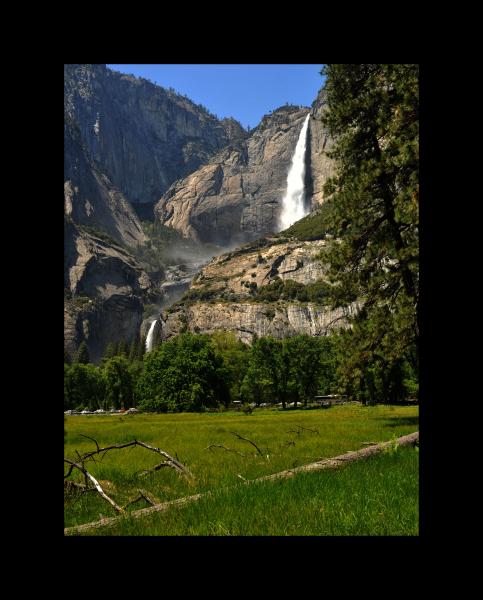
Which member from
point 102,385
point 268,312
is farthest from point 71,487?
point 268,312

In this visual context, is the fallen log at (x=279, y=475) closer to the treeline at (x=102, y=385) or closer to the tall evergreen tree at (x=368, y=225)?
the tall evergreen tree at (x=368, y=225)

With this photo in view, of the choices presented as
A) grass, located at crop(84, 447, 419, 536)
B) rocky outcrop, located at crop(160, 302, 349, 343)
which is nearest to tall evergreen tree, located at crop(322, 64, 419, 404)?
grass, located at crop(84, 447, 419, 536)

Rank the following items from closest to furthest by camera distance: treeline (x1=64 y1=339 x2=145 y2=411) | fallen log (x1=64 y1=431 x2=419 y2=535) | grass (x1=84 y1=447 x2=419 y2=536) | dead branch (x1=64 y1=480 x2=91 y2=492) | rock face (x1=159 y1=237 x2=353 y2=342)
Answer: grass (x1=84 y1=447 x2=419 y2=536)
fallen log (x1=64 y1=431 x2=419 y2=535)
dead branch (x1=64 y1=480 x2=91 y2=492)
treeline (x1=64 y1=339 x2=145 y2=411)
rock face (x1=159 y1=237 x2=353 y2=342)

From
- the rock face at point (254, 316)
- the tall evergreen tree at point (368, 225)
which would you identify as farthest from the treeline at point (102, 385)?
the tall evergreen tree at point (368, 225)

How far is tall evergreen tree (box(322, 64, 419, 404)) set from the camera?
20375 millimetres

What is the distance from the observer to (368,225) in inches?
888

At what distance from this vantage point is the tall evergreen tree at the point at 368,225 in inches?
802

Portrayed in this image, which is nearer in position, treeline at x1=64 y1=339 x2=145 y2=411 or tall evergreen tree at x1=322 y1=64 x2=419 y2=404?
tall evergreen tree at x1=322 y1=64 x2=419 y2=404

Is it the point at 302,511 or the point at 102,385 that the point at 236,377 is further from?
the point at 302,511

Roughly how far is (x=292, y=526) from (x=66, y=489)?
19.9ft

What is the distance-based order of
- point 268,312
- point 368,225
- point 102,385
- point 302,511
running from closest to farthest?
1. point 302,511
2. point 368,225
3. point 102,385
4. point 268,312

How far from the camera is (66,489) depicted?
1038 cm

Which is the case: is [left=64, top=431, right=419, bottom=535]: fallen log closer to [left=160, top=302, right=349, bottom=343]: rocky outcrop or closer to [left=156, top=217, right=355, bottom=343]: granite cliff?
[left=160, top=302, right=349, bottom=343]: rocky outcrop
